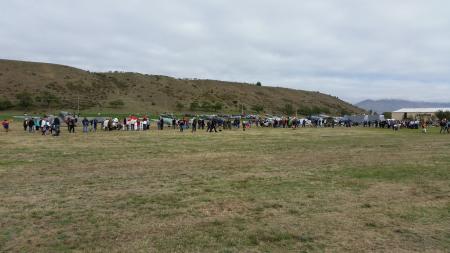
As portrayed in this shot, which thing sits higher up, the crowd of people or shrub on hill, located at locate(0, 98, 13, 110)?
shrub on hill, located at locate(0, 98, 13, 110)

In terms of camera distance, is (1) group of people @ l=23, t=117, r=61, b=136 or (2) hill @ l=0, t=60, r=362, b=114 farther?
(2) hill @ l=0, t=60, r=362, b=114

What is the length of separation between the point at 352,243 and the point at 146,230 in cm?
315

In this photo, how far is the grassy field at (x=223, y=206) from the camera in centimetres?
585

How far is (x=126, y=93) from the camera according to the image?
89375 millimetres

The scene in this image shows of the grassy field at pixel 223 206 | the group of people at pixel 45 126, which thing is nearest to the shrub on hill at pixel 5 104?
the group of people at pixel 45 126

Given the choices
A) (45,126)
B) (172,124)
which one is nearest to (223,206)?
(45,126)

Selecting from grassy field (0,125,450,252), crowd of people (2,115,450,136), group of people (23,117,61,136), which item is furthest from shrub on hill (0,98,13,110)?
grassy field (0,125,450,252)

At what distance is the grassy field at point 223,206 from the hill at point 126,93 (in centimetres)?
5978

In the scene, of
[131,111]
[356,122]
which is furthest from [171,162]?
[131,111]

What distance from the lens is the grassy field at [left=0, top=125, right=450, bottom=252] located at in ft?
19.2

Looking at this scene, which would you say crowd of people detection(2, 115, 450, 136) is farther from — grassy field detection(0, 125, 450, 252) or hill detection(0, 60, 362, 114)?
hill detection(0, 60, 362, 114)

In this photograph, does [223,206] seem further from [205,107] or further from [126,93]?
[126,93]

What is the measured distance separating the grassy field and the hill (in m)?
59.8

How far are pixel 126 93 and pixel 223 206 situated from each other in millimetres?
84827
